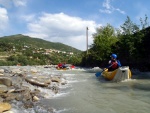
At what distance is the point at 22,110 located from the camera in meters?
7.36

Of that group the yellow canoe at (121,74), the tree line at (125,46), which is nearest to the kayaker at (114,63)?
the yellow canoe at (121,74)

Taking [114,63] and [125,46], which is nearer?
[114,63]

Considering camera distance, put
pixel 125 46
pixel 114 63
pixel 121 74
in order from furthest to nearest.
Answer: pixel 125 46, pixel 114 63, pixel 121 74

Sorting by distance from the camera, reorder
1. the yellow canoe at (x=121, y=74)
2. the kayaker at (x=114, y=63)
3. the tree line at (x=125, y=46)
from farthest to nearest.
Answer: the tree line at (x=125, y=46) < the kayaker at (x=114, y=63) < the yellow canoe at (x=121, y=74)

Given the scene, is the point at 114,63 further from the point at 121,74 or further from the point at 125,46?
the point at 125,46

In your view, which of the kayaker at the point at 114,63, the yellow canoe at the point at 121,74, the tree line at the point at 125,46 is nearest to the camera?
the yellow canoe at the point at 121,74

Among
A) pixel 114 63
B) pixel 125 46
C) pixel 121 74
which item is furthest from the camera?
pixel 125 46

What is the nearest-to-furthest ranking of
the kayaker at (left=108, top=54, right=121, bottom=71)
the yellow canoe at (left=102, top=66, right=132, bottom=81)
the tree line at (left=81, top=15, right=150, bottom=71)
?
the yellow canoe at (left=102, top=66, right=132, bottom=81) → the kayaker at (left=108, top=54, right=121, bottom=71) → the tree line at (left=81, top=15, right=150, bottom=71)

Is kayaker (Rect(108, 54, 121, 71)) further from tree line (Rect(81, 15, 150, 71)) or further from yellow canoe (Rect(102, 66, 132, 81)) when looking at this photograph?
tree line (Rect(81, 15, 150, 71))

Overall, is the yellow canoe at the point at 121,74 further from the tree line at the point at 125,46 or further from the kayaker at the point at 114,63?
the tree line at the point at 125,46

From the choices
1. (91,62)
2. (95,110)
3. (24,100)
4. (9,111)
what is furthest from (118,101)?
(91,62)

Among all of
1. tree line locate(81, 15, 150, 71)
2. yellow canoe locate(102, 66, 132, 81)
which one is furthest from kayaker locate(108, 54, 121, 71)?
tree line locate(81, 15, 150, 71)

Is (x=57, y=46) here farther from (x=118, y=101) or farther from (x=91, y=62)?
(x=118, y=101)

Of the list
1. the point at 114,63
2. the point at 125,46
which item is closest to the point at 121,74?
the point at 114,63
